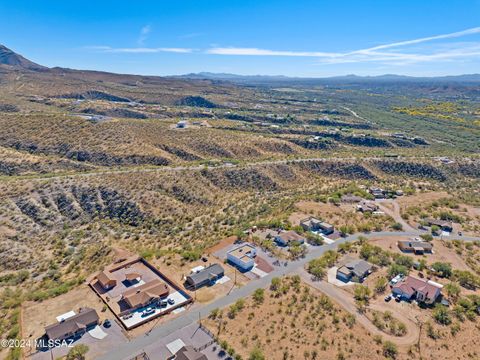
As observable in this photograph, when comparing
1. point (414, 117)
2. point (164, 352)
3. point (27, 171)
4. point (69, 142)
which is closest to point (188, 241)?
point (164, 352)

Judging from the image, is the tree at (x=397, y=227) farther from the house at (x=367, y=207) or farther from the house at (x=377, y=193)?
the house at (x=377, y=193)

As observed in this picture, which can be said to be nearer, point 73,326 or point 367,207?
point 73,326

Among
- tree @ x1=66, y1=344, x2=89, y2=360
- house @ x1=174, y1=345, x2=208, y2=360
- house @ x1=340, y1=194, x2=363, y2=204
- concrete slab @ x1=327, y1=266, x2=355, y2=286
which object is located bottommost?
house @ x1=340, y1=194, x2=363, y2=204

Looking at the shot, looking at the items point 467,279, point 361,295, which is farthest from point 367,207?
point 361,295

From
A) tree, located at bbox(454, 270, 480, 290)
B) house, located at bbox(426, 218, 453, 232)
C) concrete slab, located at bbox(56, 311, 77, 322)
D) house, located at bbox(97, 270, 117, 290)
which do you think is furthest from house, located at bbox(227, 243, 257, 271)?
house, located at bbox(426, 218, 453, 232)

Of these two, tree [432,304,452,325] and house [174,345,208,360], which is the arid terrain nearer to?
tree [432,304,452,325]

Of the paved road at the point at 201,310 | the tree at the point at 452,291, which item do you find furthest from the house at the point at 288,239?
the tree at the point at 452,291

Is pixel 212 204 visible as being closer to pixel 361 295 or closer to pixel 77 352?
pixel 361 295
